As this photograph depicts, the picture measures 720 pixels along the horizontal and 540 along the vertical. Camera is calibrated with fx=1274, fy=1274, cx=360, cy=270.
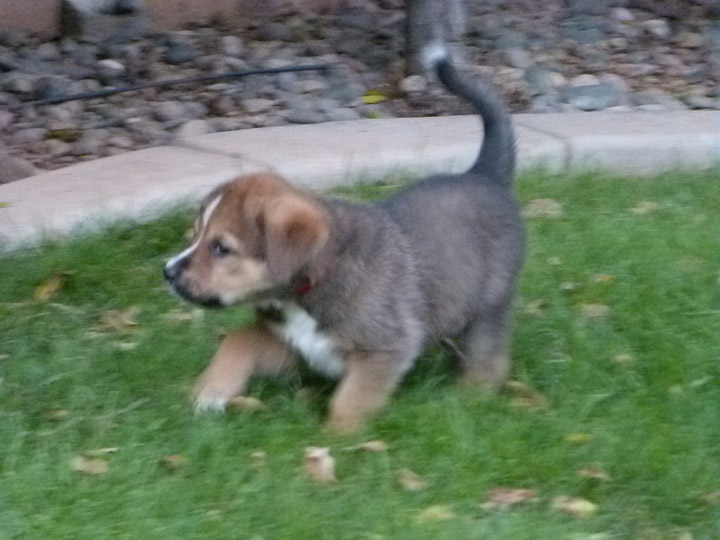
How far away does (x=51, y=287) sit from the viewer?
530 cm

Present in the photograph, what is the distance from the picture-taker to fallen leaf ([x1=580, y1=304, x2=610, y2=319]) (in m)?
5.23

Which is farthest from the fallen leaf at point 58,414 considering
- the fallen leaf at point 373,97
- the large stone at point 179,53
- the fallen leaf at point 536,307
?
the large stone at point 179,53

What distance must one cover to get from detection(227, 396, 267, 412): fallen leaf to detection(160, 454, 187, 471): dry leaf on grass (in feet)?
1.31

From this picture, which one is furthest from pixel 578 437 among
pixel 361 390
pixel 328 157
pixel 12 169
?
pixel 12 169

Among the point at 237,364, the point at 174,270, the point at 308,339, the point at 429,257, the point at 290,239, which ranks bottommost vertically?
the point at 237,364

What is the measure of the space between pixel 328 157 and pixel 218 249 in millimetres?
2741

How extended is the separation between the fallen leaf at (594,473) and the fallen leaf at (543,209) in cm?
258

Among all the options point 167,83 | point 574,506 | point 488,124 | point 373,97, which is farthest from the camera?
point 373,97

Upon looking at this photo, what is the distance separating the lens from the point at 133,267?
220 inches

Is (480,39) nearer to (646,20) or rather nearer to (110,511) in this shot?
(646,20)

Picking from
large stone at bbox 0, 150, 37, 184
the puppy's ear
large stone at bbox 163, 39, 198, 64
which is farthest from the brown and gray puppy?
large stone at bbox 163, 39, 198, 64

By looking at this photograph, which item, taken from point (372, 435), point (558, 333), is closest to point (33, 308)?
point (372, 435)

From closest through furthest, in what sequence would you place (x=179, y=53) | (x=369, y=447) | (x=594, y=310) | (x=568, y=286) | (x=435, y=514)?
(x=435, y=514)
(x=369, y=447)
(x=594, y=310)
(x=568, y=286)
(x=179, y=53)

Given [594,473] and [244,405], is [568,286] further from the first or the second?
[244,405]
